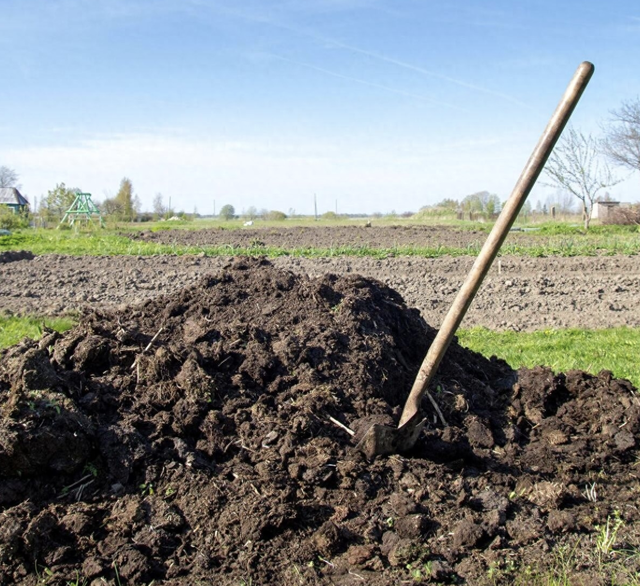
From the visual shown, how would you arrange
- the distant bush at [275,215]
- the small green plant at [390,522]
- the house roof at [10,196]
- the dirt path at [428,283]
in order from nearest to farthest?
the small green plant at [390,522], the dirt path at [428,283], the distant bush at [275,215], the house roof at [10,196]

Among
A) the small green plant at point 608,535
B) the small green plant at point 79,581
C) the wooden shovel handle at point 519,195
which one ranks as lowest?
the small green plant at point 608,535

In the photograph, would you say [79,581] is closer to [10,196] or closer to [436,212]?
[436,212]

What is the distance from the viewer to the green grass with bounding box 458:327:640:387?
6559mm

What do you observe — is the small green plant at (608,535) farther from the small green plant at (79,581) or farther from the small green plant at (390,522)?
the small green plant at (79,581)

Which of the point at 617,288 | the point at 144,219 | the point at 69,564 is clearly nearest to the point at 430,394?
the point at 69,564

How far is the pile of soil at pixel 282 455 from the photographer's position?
2992mm

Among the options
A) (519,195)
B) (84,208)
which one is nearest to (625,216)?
(84,208)

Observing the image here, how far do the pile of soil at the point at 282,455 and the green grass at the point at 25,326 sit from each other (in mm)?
2885

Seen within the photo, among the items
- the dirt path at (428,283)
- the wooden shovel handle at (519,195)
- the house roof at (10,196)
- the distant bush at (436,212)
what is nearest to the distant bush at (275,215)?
the distant bush at (436,212)

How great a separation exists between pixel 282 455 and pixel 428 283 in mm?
8404

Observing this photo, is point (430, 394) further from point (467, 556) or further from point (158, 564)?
point (158, 564)

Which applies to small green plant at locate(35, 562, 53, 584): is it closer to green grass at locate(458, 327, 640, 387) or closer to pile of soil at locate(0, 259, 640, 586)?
pile of soil at locate(0, 259, 640, 586)

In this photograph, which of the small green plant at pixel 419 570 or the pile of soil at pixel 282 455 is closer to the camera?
the small green plant at pixel 419 570

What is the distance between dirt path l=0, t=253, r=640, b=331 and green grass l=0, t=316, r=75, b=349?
0.51m
